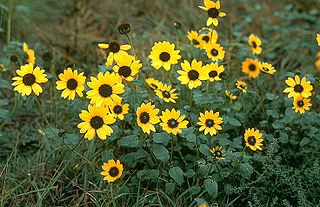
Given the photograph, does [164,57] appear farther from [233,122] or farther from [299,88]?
[299,88]

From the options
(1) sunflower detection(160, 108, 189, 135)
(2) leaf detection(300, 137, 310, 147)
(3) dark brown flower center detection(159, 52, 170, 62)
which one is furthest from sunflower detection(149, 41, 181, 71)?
(2) leaf detection(300, 137, 310, 147)

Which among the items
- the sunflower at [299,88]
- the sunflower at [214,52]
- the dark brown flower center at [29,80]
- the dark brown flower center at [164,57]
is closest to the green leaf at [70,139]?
the dark brown flower center at [29,80]

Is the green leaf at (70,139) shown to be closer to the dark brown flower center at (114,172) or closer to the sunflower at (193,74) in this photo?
the dark brown flower center at (114,172)

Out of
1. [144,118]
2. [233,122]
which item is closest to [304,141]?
[233,122]

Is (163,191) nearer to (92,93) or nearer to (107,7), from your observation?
(92,93)

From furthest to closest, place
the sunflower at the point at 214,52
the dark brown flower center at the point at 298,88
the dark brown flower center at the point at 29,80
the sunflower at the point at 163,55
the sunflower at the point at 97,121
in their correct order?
the sunflower at the point at 214,52 < the dark brown flower center at the point at 298,88 < the sunflower at the point at 163,55 < the dark brown flower center at the point at 29,80 < the sunflower at the point at 97,121

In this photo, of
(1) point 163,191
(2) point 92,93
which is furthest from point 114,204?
(2) point 92,93
